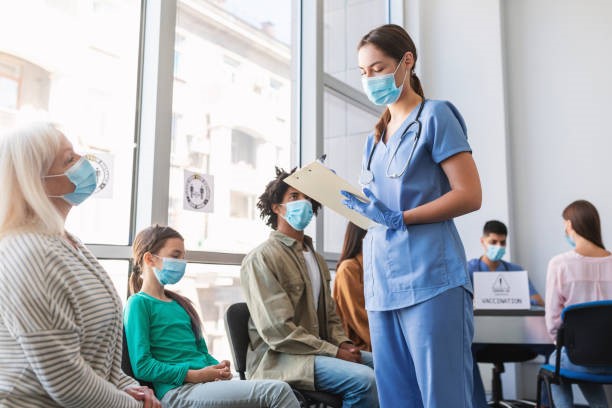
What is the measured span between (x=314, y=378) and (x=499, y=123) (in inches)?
125

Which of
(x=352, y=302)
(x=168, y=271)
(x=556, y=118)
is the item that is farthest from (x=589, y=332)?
(x=556, y=118)

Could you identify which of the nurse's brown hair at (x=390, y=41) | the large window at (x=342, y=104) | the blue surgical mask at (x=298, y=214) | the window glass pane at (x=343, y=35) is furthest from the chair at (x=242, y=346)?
the window glass pane at (x=343, y=35)

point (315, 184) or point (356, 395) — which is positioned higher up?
point (315, 184)

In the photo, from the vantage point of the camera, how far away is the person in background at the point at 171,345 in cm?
188

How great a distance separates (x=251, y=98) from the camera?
3391 mm

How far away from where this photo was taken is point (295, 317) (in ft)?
8.00

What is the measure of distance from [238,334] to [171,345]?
0.36m

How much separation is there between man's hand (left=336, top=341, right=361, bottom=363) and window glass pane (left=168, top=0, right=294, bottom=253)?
0.84m

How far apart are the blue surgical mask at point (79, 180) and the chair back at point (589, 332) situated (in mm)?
2086

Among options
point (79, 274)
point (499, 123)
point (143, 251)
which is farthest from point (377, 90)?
point (499, 123)

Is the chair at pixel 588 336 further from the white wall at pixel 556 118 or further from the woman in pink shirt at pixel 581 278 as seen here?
the white wall at pixel 556 118

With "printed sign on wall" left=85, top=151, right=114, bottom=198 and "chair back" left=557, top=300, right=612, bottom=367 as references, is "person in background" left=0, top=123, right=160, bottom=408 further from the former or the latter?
"chair back" left=557, top=300, right=612, bottom=367

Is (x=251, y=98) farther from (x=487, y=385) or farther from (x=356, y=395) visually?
(x=487, y=385)

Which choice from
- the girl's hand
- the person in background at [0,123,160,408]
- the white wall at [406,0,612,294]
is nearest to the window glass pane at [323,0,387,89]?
the white wall at [406,0,612,294]
